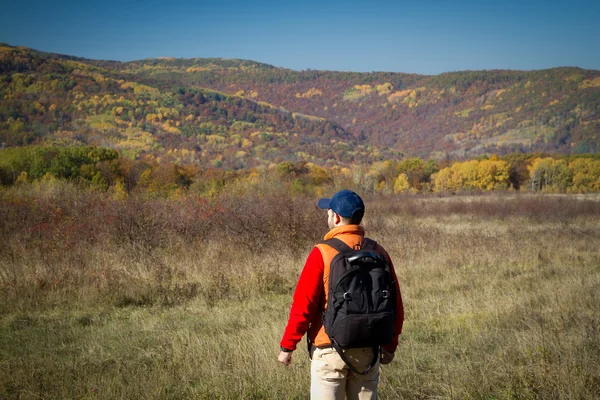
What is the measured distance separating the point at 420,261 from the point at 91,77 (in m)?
163

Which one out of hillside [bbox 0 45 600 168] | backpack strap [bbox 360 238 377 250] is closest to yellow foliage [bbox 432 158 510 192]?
hillside [bbox 0 45 600 168]

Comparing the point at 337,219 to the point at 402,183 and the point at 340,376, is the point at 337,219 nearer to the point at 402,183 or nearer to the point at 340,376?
the point at 340,376

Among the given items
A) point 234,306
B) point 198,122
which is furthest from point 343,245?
point 198,122

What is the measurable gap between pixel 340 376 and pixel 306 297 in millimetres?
476

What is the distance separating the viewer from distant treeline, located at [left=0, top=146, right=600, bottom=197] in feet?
109

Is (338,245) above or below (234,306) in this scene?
above

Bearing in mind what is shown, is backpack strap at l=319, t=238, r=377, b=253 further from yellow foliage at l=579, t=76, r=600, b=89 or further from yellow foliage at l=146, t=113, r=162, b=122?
yellow foliage at l=579, t=76, r=600, b=89

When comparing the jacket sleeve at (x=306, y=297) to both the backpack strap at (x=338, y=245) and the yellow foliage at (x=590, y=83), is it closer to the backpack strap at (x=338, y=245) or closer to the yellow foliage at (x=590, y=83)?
the backpack strap at (x=338, y=245)

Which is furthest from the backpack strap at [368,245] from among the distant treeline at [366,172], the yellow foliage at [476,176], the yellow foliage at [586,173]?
the yellow foliage at [586,173]

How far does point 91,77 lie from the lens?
150 meters

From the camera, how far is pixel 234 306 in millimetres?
7238

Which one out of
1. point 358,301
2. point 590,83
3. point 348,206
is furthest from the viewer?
point 590,83

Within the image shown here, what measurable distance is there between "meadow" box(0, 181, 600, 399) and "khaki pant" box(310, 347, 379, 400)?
152 cm

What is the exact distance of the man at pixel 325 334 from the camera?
2.46 metres
